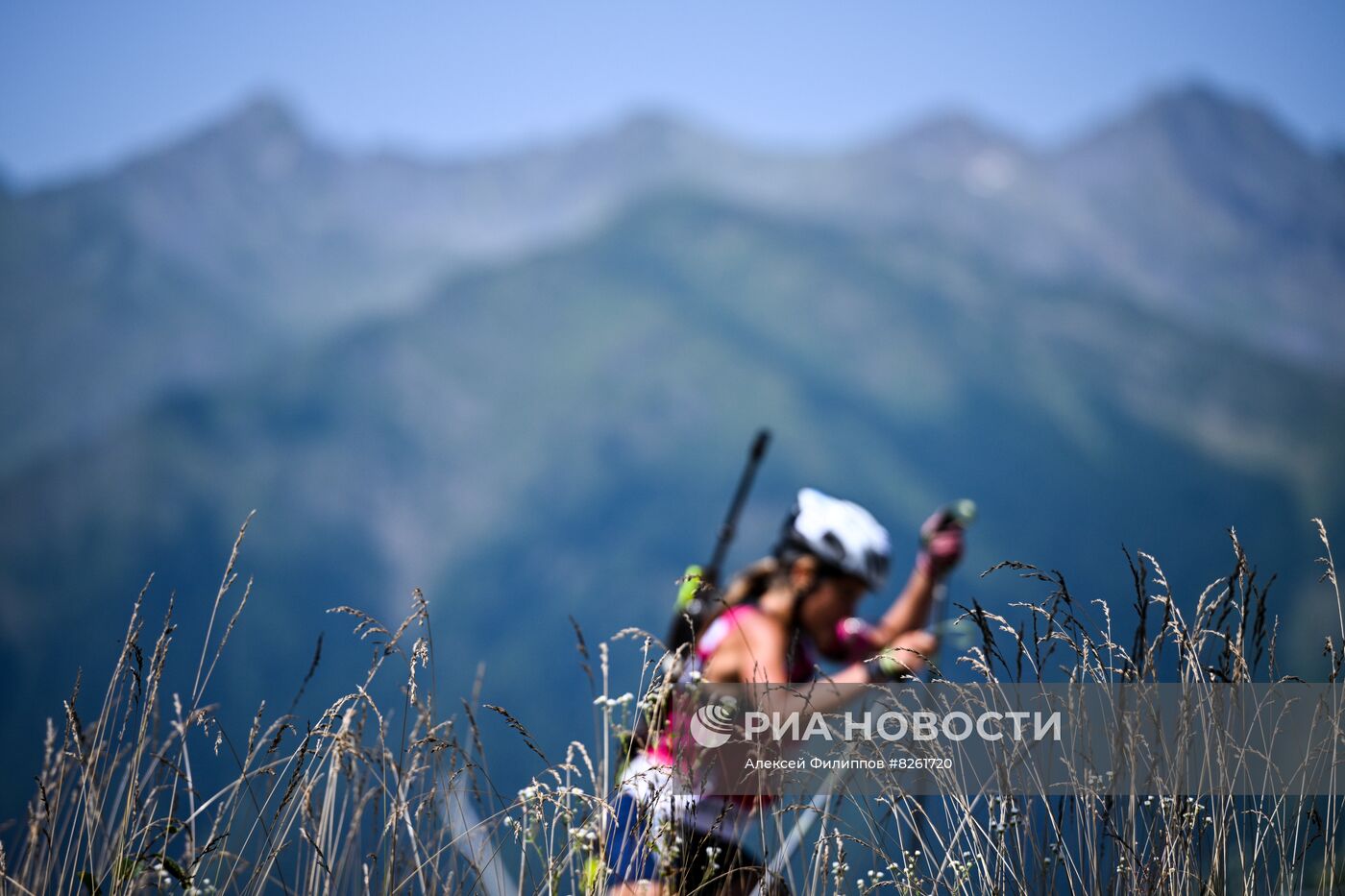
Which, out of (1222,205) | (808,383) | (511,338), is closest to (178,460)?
(511,338)

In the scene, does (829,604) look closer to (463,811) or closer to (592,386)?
(463,811)

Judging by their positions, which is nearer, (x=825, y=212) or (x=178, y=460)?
(x=178, y=460)

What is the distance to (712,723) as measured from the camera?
1.58 m

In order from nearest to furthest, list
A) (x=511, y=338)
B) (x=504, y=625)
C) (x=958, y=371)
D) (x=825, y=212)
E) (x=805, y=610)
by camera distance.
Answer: (x=805, y=610) → (x=504, y=625) → (x=958, y=371) → (x=511, y=338) → (x=825, y=212)

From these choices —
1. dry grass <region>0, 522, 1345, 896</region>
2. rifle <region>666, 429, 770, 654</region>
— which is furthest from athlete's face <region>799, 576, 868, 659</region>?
dry grass <region>0, 522, 1345, 896</region>

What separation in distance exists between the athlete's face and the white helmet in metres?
0.03

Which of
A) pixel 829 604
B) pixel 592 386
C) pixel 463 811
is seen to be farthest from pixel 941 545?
pixel 592 386

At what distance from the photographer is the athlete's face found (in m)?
2.06

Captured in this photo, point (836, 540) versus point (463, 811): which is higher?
point (836, 540)

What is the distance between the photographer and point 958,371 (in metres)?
41.2

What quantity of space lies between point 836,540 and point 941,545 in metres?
1.21

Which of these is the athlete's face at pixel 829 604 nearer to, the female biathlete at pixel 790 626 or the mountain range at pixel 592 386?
the female biathlete at pixel 790 626

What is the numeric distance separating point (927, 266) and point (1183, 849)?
152ft

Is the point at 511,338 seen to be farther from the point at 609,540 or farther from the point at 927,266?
the point at 927,266
